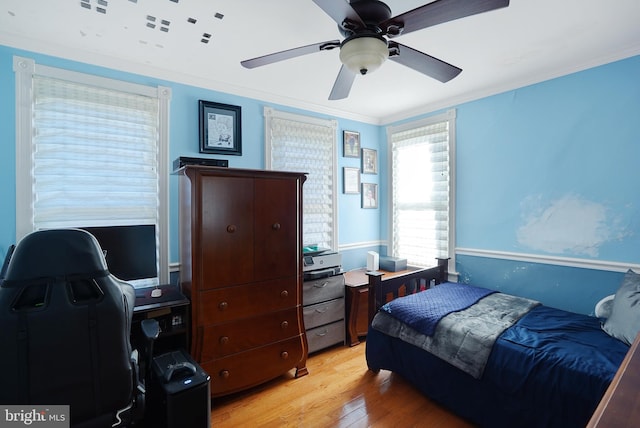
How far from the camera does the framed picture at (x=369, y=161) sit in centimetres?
378

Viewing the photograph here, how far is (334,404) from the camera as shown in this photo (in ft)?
6.95

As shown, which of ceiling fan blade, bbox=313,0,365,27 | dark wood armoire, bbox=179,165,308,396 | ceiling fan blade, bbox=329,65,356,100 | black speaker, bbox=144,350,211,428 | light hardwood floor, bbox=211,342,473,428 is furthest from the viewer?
dark wood armoire, bbox=179,165,308,396

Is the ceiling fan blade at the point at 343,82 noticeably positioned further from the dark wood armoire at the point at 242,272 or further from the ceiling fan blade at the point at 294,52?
the dark wood armoire at the point at 242,272

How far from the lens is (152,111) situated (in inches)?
95.6

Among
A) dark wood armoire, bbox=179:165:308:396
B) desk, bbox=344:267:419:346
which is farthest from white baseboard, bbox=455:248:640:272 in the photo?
dark wood armoire, bbox=179:165:308:396

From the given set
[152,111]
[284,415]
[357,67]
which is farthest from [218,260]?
[357,67]

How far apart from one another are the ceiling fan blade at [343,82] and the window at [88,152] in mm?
1441

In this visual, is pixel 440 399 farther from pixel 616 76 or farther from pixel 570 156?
pixel 616 76

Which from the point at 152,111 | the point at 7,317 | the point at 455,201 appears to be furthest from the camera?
the point at 455,201

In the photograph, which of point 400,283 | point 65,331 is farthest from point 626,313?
point 65,331

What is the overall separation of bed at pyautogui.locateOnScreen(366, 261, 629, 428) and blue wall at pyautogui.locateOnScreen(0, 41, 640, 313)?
1.31 feet

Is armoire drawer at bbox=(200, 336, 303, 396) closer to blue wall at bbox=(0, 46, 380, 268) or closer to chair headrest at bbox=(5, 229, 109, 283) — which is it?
blue wall at bbox=(0, 46, 380, 268)

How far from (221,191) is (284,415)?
159 centimetres

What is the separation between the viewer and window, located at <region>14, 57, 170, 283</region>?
79.2 inches
